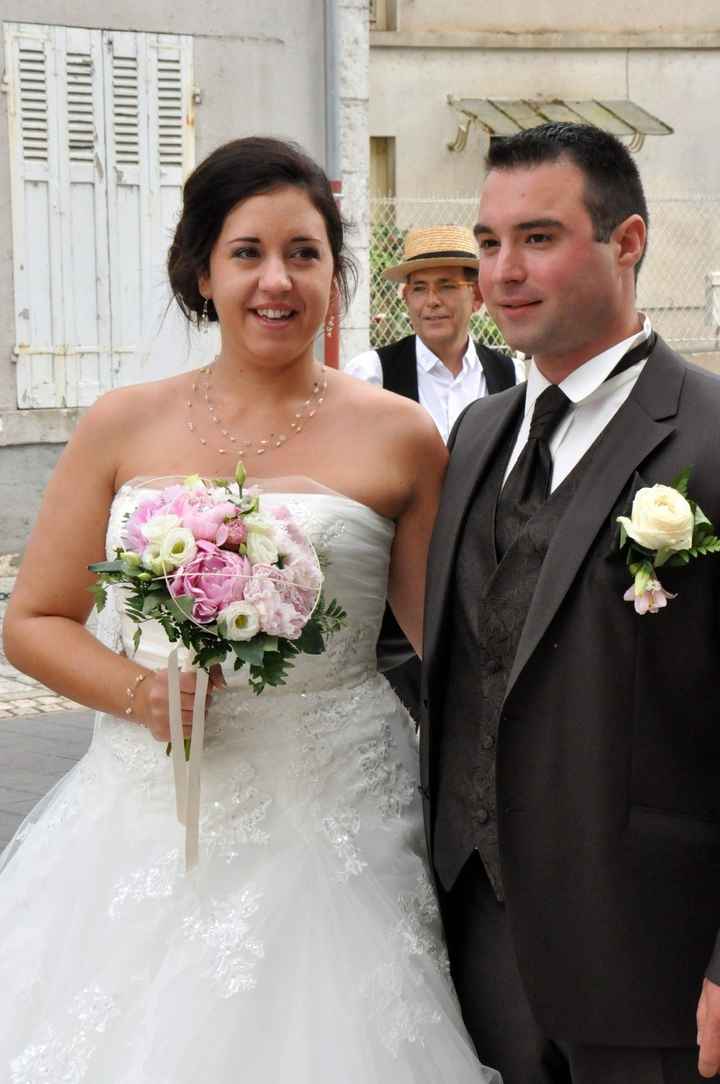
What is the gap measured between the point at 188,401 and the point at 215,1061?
1358 mm

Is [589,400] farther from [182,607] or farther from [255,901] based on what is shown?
[255,901]

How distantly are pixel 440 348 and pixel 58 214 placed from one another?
4.53 m

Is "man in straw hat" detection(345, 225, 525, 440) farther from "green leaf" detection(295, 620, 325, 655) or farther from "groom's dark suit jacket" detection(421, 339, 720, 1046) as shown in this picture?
"groom's dark suit jacket" detection(421, 339, 720, 1046)

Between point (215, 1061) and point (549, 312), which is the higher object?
point (549, 312)

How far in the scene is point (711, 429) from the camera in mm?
2609

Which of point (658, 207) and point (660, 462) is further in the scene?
point (658, 207)

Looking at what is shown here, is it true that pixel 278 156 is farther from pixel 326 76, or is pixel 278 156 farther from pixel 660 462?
pixel 326 76

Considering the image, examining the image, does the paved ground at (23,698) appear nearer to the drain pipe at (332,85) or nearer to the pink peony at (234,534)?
the drain pipe at (332,85)

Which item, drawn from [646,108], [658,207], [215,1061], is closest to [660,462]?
[215,1061]

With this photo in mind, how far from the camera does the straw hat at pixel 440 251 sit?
696 cm

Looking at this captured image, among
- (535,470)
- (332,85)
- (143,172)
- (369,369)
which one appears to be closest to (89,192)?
(143,172)

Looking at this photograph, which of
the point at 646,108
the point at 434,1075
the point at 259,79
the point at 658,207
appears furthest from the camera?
the point at 646,108

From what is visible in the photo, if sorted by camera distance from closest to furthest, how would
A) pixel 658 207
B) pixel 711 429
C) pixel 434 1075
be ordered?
pixel 711 429, pixel 434 1075, pixel 658 207

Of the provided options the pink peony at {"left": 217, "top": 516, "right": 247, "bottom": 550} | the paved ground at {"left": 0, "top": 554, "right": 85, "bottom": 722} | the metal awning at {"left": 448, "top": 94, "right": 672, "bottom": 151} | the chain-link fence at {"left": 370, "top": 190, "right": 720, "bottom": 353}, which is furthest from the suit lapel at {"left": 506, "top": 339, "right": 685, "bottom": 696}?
the metal awning at {"left": 448, "top": 94, "right": 672, "bottom": 151}
